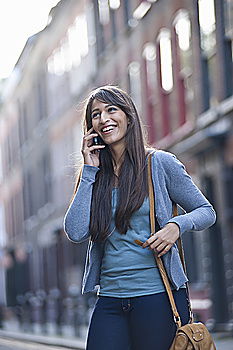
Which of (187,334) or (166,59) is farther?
(166,59)

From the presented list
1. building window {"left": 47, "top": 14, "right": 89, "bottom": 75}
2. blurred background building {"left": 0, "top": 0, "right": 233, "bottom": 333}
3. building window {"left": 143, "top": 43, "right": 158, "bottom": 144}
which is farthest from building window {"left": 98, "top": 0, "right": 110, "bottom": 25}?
building window {"left": 143, "top": 43, "right": 158, "bottom": 144}

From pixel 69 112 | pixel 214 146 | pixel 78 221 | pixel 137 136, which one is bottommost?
pixel 78 221

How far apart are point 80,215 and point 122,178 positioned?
0.75 feet

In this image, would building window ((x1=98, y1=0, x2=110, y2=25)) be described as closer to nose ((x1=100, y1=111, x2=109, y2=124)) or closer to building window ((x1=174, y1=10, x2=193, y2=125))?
building window ((x1=174, y1=10, x2=193, y2=125))

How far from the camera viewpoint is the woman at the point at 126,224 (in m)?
4.60

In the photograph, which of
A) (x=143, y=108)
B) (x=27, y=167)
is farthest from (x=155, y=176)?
(x=27, y=167)

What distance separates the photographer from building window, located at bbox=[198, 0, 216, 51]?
1869 cm

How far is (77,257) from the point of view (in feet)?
108

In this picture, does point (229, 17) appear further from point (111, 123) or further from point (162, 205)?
point (162, 205)

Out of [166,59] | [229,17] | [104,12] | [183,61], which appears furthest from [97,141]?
[104,12]

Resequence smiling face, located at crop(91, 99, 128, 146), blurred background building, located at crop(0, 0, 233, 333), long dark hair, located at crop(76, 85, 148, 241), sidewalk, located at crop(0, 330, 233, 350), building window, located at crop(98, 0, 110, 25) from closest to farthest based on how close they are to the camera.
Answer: long dark hair, located at crop(76, 85, 148, 241) < smiling face, located at crop(91, 99, 128, 146) < sidewalk, located at crop(0, 330, 233, 350) < blurred background building, located at crop(0, 0, 233, 333) < building window, located at crop(98, 0, 110, 25)

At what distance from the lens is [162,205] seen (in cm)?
470

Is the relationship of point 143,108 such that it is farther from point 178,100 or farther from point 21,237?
point 21,237

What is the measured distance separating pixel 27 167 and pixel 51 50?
302 inches
